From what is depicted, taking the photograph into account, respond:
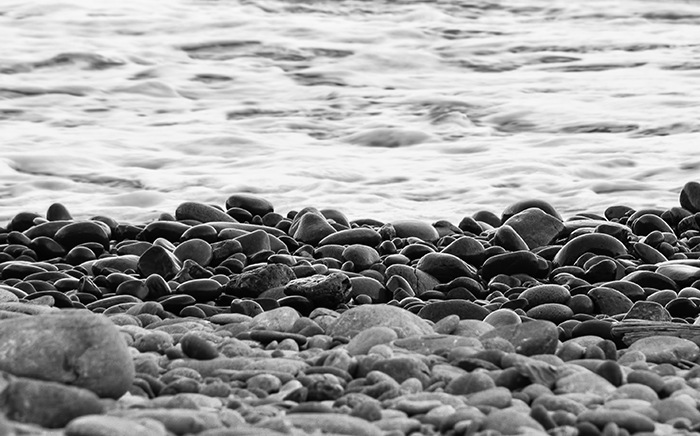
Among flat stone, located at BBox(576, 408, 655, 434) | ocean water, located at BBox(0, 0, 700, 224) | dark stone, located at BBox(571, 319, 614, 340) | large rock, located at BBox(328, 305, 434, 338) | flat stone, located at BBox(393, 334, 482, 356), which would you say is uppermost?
flat stone, located at BBox(576, 408, 655, 434)

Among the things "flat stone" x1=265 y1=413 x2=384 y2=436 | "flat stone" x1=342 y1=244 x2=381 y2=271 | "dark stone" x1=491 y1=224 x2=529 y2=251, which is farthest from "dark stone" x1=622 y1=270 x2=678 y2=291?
"flat stone" x1=265 y1=413 x2=384 y2=436

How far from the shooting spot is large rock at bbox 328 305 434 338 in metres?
3.13

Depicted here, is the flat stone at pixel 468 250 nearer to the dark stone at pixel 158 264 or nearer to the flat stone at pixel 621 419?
the dark stone at pixel 158 264

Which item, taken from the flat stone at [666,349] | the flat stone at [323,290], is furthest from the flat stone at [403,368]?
the flat stone at [323,290]

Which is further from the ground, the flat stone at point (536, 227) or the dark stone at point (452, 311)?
the dark stone at point (452, 311)

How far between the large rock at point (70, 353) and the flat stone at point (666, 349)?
1.63 metres

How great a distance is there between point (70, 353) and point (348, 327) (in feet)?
3.72

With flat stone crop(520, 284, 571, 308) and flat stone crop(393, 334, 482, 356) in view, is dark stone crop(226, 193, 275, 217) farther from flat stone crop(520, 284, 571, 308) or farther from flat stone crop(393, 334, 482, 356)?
flat stone crop(393, 334, 482, 356)

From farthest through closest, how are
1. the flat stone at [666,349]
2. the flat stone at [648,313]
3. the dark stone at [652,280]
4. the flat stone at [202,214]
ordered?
1. the flat stone at [202,214]
2. the dark stone at [652,280]
3. the flat stone at [648,313]
4. the flat stone at [666,349]

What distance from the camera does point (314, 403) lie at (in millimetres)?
2314

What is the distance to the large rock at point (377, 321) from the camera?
3127 millimetres

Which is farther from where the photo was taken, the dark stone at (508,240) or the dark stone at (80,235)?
the dark stone at (80,235)

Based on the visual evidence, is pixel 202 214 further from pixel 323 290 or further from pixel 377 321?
pixel 377 321

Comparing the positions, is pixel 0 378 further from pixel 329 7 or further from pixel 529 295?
pixel 329 7
